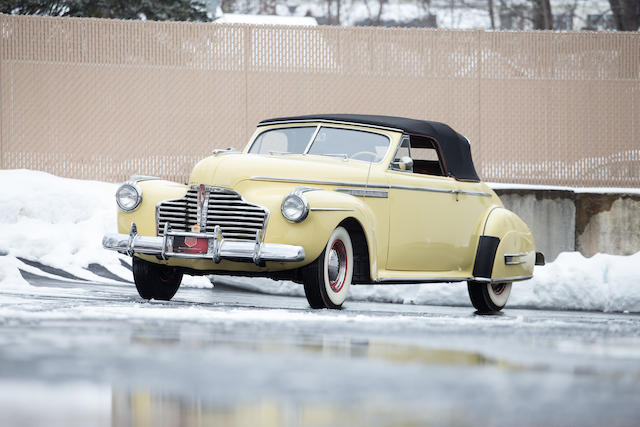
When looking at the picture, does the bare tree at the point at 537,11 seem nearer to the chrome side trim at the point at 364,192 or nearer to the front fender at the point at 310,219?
the chrome side trim at the point at 364,192

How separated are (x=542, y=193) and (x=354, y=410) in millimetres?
11982

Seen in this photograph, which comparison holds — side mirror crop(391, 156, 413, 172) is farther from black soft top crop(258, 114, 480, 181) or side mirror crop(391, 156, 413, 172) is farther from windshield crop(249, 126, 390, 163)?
black soft top crop(258, 114, 480, 181)

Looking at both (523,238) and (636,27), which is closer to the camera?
(523,238)

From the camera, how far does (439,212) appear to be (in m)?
10.4

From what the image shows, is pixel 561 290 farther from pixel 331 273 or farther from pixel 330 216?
pixel 330 216

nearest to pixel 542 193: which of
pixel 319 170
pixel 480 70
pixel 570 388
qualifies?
pixel 480 70

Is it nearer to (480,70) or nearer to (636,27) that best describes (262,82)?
(480,70)

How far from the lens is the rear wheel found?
32.3ft

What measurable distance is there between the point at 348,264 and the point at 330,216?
0.58 m

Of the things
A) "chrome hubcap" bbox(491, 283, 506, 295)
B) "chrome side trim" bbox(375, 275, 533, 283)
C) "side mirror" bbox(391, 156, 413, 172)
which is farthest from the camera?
"chrome hubcap" bbox(491, 283, 506, 295)

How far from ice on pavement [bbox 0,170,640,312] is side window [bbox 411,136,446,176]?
172cm

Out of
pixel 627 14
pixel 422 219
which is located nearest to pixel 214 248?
pixel 422 219

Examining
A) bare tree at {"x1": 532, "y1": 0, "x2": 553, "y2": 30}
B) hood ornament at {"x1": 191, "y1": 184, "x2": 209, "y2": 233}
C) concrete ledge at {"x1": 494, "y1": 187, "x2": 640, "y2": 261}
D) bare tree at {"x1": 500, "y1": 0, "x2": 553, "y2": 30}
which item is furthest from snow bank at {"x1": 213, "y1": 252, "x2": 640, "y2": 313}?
bare tree at {"x1": 500, "y1": 0, "x2": 553, "y2": 30}

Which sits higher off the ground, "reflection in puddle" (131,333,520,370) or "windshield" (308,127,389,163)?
"windshield" (308,127,389,163)
